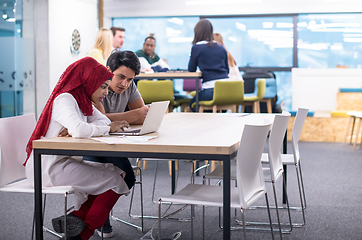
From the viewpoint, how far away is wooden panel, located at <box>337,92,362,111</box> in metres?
7.50

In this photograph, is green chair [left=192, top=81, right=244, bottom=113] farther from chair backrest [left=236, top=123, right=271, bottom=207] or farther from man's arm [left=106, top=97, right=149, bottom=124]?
chair backrest [left=236, top=123, right=271, bottom=207]

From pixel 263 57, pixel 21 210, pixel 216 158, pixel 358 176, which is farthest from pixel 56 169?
pixel 263 57

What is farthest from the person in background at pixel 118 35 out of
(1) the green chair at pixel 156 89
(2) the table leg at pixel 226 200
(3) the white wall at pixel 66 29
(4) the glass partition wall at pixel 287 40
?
(2) the table leg at pixel 226 200

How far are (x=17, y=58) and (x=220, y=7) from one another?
4373 mm

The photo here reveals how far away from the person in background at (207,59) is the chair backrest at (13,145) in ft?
8.74

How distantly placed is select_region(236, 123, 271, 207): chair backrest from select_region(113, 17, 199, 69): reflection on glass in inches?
282

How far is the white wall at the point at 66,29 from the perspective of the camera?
247 inches

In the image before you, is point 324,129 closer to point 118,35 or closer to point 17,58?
point 118,35

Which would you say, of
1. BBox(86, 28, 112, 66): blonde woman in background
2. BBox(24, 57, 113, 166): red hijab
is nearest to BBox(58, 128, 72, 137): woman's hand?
BBox(24, 57, 113, 166): red hijab

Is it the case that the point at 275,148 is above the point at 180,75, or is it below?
below

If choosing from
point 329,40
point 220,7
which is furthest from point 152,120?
point 329,40

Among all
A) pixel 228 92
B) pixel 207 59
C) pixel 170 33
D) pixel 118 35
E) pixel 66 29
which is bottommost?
pixel 228 92

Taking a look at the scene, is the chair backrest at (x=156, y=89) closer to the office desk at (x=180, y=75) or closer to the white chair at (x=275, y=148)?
the office desk at (x=180, y=75)

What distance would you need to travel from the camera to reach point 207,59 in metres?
4.89
